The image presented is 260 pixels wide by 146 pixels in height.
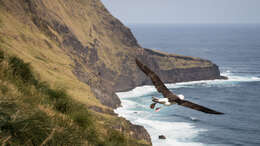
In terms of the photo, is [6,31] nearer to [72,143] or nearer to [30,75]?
[30,75]

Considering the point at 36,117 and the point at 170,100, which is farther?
the point at 36,117

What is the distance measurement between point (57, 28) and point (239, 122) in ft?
227

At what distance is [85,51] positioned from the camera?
12294 centimetres

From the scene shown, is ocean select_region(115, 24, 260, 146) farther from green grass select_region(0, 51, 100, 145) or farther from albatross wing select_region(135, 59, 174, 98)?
albatross wing select_region(135, 59, 174, 98)

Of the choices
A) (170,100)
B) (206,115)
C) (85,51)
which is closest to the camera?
(170,100)

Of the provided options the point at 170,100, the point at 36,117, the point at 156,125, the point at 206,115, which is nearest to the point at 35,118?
the point at 36,117

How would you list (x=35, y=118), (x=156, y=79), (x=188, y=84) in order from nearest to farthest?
1. (x=156, y=79)
2. (x=35, y=118)
3. (x=188, y=84)

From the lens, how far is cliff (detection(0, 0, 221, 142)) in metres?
71.2

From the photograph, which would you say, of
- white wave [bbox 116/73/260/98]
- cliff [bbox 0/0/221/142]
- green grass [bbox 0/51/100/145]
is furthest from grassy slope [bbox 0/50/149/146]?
white wave [bbox 116/73/260/98]

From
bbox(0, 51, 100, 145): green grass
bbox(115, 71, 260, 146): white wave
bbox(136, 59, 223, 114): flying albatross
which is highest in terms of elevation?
bbox(136, 59, 223, 114): flying albatross

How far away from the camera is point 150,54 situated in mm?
168750

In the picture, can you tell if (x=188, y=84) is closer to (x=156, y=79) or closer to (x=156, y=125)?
(x=156, y=125)

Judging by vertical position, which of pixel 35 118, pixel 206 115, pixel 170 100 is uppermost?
pixel 170 100

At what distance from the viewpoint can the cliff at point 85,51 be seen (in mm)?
71188
